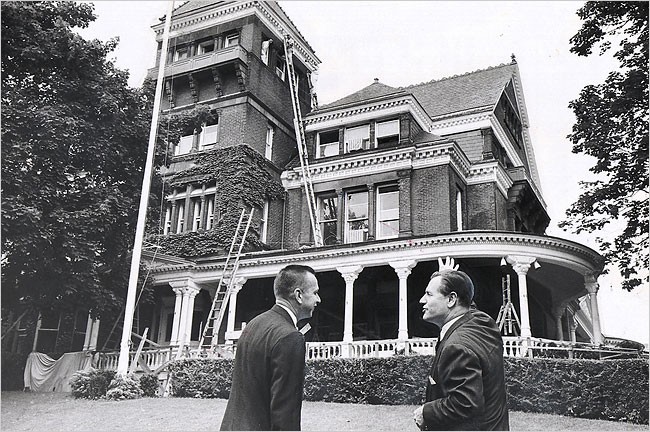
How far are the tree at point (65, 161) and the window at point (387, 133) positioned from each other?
7153 millimetres

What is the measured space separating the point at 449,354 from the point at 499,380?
0.36 m

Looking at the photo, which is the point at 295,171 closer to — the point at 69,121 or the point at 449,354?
the point at 69,121

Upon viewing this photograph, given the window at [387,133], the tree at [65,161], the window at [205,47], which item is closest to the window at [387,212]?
the window at [387,133]

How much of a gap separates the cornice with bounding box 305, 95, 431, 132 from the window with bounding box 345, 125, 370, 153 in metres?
0.30

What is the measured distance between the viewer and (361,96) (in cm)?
1983

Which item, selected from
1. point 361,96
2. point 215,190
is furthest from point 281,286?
point 361,96

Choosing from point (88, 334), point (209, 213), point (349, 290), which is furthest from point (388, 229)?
point (88, 334)

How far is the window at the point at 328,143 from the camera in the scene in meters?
18.7

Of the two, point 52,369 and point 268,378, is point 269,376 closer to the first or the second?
point 268,378

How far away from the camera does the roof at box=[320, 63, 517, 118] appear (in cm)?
1895

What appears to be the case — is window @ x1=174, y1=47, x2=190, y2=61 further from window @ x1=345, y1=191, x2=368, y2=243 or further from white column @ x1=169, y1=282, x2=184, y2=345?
white column @ x1=169, y1=282, x2=184, y2=345

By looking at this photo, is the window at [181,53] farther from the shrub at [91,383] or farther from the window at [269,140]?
the shrub at [91,383]

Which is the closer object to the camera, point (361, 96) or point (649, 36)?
point (649, 36)

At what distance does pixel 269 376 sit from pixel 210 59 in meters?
15.7
